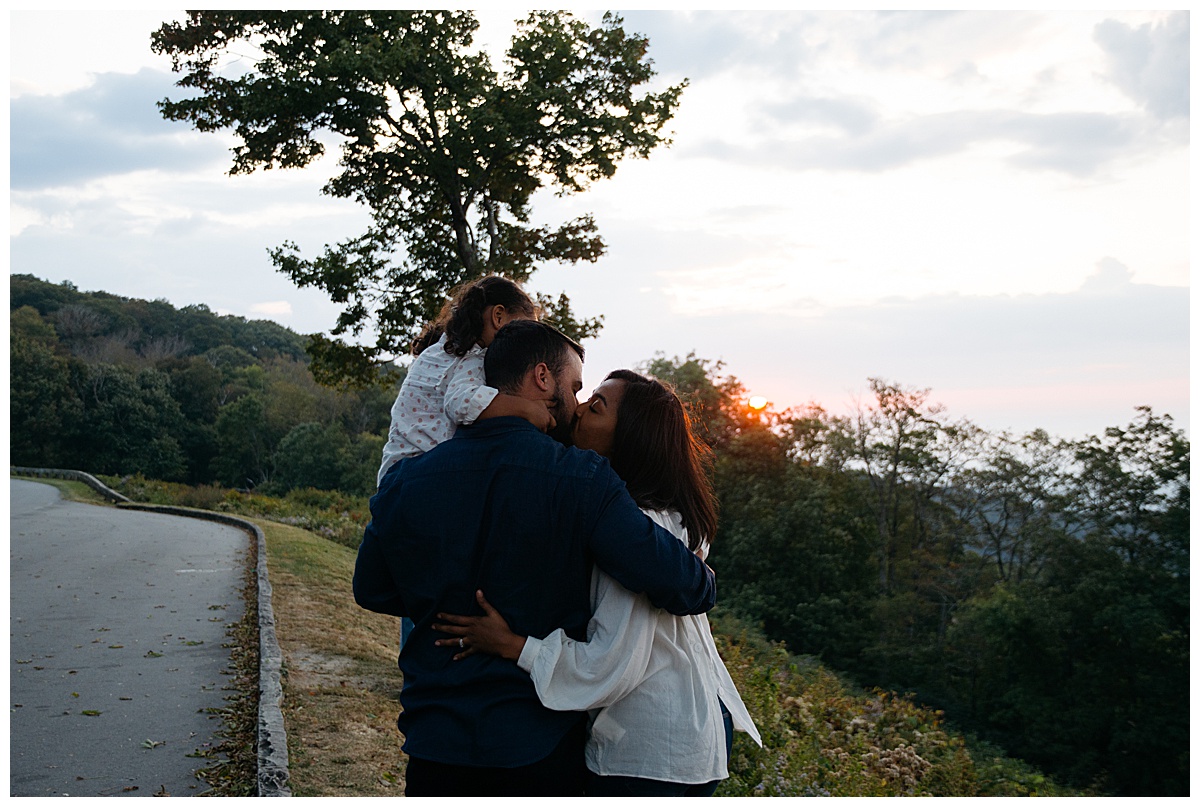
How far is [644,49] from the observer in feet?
42.7

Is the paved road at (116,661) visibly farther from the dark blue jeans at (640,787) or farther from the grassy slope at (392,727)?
the dark blue jeans at (640,787)

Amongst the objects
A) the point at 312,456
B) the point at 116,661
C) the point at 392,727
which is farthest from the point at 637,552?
the point at 312,456

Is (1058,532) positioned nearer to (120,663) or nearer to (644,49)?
(644,49)

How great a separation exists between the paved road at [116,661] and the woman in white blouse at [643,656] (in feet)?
13.1

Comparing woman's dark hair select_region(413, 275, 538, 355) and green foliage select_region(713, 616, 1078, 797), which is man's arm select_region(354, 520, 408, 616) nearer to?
woman's dark hair select_region(413, 275, 538, 355)

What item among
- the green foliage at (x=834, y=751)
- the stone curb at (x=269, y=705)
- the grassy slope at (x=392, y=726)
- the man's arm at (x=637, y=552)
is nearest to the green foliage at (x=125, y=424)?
the grassy slope at (x=392, y=726)

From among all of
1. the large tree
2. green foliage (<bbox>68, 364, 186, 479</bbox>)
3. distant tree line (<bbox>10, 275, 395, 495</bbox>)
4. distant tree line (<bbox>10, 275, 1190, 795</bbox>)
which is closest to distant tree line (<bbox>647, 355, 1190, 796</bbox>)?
distant tree line (<bbox>10, 275, 1190, 795</bbox>)

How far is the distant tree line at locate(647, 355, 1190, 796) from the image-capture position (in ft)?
84.0

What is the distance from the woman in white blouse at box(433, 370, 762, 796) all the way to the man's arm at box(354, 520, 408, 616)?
26 cm

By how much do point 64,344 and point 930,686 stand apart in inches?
2251

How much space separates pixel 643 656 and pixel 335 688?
657 centimetres

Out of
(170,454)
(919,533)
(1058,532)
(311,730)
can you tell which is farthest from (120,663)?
(170,454)

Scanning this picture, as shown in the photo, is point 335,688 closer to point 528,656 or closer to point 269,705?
point 269,705

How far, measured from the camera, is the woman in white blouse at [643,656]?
2.31 metres
